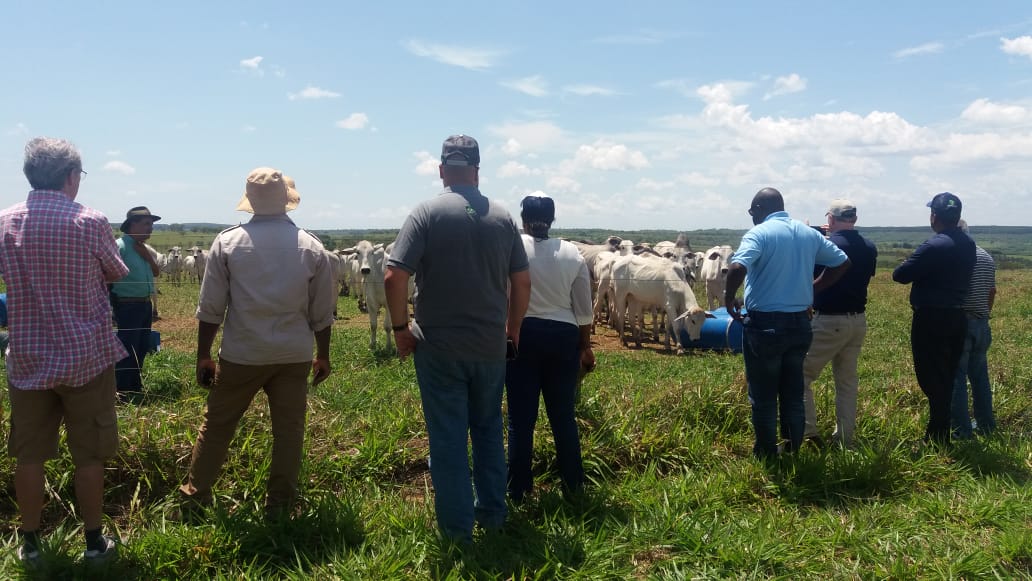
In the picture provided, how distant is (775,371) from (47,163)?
4.95 metres

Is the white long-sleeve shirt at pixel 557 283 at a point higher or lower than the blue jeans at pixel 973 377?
higher

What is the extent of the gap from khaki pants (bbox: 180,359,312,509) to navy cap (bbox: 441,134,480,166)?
5.08 feet

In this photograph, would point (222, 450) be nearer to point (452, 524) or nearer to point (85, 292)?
point (85, 292)

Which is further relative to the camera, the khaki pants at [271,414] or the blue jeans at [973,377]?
the blue jeans at [973,377]

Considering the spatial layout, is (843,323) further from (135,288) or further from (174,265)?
(174,265)

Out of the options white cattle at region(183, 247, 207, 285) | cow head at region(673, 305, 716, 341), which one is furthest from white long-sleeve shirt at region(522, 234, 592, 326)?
white cattle at region(183, 247, 207, 285)

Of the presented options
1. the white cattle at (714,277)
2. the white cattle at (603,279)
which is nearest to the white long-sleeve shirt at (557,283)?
the white cattle at (603,279)

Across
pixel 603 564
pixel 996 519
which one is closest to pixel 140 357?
pixel 603 564

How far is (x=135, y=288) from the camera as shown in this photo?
729 cm

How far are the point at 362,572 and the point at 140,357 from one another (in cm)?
456

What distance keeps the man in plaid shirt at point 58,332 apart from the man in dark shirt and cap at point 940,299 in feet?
20.0

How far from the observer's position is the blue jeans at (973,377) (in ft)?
22.0

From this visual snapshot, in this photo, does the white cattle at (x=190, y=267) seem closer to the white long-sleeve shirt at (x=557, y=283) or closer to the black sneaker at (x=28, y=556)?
the black sneaker at (x=28, y=556)

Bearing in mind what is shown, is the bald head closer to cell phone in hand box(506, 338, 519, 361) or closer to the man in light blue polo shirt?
the man in light blue polo shirt
